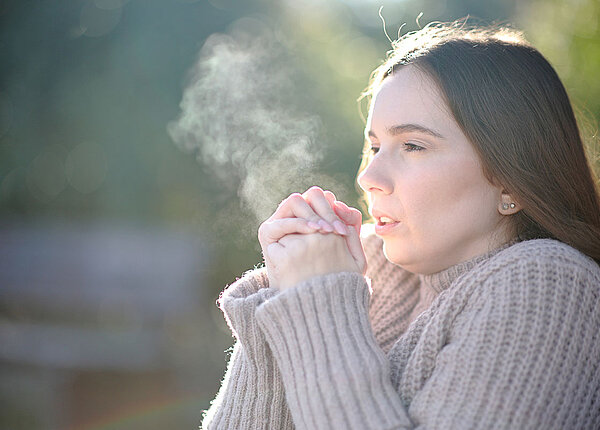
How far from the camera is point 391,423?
126 centimetres

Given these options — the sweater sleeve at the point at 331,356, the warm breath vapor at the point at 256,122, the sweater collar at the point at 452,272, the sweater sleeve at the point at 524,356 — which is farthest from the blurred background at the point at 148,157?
the sweater sleeve at the point at 524,356

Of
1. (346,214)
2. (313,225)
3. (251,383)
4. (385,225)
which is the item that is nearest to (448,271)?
(385,225)

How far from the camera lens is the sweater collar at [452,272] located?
1600 millimetres

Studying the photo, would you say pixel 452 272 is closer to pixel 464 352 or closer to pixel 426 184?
pixel 426 184

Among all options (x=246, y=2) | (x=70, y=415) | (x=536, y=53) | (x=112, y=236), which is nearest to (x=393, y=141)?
(x=536, y=53)

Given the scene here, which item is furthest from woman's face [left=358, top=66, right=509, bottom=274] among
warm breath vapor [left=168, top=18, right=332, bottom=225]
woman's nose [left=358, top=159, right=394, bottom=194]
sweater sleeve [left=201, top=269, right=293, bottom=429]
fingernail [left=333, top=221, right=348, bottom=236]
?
warm breath vapor [left=168, top=18, right=332, bottom=225]

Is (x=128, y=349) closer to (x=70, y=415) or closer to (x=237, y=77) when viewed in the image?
(x=70, y=415)

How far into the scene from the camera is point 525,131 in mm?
1535

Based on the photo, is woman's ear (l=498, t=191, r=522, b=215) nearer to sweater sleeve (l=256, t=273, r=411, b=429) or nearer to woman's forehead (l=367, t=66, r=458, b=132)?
woman's forehead (l=367, t=66, r=458, b=132)

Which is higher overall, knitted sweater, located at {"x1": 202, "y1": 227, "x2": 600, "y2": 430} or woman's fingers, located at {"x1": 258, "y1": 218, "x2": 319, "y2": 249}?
woman's fingers, located at {"x1": 258, "y1": 218, "x2": 319, "y2": 249}

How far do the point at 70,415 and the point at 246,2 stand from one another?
4.15 m

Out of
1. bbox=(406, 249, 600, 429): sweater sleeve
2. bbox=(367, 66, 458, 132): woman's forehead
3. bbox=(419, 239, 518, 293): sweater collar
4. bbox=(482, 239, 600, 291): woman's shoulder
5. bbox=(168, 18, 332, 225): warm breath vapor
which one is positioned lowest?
bbox=(406, 249, 600, 429): sweater sleeve

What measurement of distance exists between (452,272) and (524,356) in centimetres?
46

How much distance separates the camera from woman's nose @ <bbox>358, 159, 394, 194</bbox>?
1554 mm
